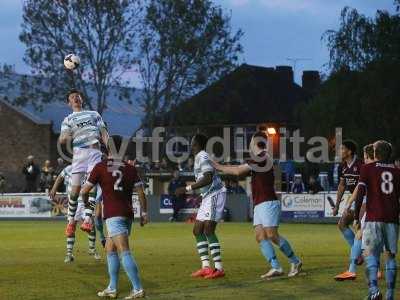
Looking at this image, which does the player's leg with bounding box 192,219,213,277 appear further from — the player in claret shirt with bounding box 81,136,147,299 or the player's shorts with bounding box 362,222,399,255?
the player's shorts with bounding box 362,222,399,255

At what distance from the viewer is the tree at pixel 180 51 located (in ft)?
205

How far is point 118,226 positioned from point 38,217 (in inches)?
1227

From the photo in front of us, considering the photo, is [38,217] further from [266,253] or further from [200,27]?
[266,253]

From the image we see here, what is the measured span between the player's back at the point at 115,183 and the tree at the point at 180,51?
156 feet

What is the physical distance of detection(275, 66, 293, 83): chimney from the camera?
88.8 metres

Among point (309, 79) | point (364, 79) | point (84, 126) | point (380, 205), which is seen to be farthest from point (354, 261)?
point (309, 79)

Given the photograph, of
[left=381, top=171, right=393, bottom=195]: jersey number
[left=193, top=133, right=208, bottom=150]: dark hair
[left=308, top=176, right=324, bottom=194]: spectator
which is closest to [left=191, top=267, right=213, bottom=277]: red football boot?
[left=193, top=133, right=208, bottom=150]: dark hair

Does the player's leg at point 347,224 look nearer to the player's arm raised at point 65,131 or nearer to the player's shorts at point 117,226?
the player's shorts at point 117,226

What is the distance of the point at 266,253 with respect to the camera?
719 inches

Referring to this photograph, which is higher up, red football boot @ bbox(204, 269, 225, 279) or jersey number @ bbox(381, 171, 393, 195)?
jersey number @ bbox(381, 171, 393, 195)

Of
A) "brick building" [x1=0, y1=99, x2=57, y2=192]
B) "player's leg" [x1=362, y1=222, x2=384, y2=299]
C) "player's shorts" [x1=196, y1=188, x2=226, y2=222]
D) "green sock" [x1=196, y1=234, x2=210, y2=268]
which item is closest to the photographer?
"player's leg" [x1=362, y1=222, x2=384, y2=299]

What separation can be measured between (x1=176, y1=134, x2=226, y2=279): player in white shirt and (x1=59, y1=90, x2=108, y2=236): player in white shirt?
217cm

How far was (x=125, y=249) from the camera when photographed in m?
15.1

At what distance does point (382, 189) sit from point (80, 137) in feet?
24.0
